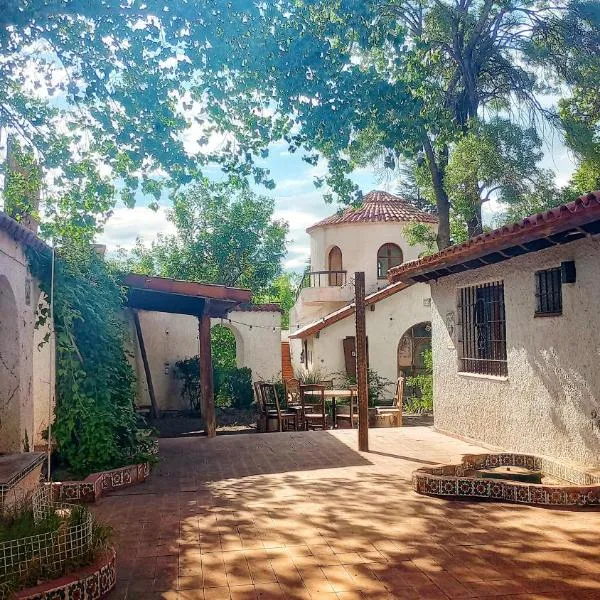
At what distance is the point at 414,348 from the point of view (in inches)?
889

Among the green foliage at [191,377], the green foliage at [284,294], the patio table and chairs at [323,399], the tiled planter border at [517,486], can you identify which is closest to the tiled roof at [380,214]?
the green foliage at [284,294]

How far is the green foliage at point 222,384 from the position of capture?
1792 centimetres

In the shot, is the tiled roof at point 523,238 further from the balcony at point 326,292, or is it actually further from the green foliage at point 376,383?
the balcony at point 326,292

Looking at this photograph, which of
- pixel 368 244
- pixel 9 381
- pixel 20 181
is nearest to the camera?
pixel 9 381

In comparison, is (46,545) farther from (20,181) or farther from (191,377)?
(191,377)

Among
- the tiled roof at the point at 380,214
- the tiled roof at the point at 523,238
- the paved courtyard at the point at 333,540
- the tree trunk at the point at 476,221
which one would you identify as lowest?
the paved courtyard at the point at 333,540

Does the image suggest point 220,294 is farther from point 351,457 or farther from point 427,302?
point 427,302

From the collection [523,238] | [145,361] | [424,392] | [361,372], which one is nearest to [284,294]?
[424,392]

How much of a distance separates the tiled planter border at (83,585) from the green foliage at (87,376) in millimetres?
3797

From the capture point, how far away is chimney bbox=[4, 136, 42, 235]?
903 cm

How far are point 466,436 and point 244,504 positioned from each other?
508 centimetres

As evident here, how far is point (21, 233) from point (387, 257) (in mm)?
19999

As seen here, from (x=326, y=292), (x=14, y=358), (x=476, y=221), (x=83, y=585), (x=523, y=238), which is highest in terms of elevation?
(x=476, y=221)

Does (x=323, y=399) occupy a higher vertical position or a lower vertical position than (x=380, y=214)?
lower
